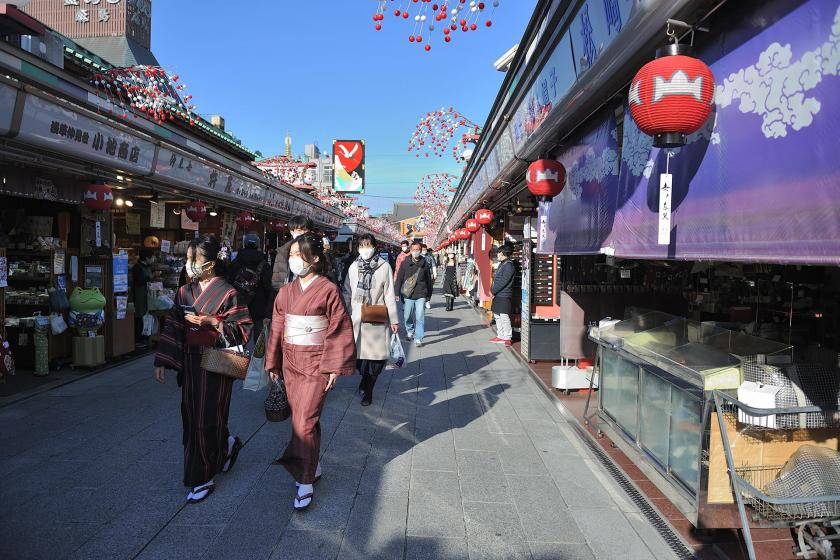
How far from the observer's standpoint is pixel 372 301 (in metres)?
5.54

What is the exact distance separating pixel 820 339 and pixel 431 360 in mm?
5392

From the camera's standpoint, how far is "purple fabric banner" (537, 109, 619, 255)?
172 inches

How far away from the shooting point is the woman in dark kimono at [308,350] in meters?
3.46

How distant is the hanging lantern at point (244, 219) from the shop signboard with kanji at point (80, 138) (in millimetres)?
5196

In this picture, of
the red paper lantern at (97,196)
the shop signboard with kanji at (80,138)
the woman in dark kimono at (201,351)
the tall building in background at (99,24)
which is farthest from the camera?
the tall building in background at (99,24)

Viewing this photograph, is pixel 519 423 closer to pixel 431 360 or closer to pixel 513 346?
pixel 431 360

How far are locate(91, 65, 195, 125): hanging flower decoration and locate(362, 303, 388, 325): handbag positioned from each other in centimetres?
387

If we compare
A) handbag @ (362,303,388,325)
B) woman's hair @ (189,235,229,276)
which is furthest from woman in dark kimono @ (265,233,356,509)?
handbag @ (362,303,388,325)

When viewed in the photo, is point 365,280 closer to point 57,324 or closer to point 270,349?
point 270,349

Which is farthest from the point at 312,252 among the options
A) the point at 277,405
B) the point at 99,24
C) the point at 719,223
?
the point at 99,24

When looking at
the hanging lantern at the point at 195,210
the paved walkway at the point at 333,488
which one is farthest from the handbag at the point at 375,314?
the hanging lantern at the point at 195,210

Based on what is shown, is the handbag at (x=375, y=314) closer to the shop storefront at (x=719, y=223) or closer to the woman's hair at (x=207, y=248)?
the woman's hair at (x=207, y=248)

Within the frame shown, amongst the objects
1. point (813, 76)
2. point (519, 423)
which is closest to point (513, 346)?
point (519, 423)

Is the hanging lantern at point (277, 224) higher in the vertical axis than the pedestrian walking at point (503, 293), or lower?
higher
